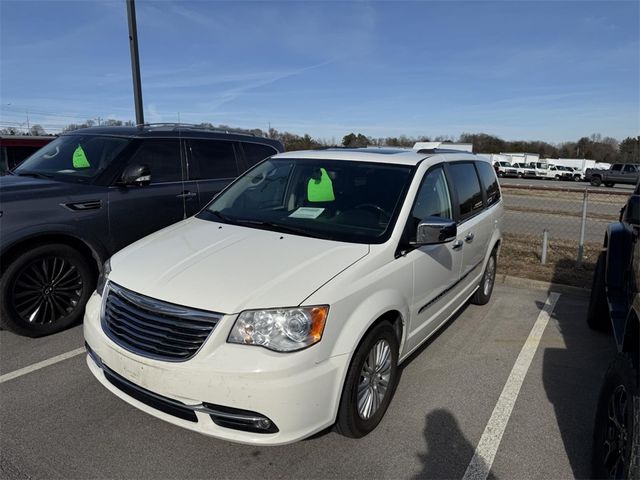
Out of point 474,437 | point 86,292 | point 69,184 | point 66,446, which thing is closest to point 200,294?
point 66,446

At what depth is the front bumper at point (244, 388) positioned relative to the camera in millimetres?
2350

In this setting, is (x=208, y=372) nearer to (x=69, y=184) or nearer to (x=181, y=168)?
(x=69, y=184)

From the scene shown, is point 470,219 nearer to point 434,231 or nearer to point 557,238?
point 434,231

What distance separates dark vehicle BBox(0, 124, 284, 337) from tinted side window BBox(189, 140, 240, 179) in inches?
0.5

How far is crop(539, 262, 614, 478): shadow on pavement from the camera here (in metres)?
3.01

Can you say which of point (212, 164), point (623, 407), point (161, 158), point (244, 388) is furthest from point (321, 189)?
point (212, 164)

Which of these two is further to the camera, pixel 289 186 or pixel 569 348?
pixel 569 348

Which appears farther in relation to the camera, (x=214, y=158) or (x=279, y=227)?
(x=214, y=158)

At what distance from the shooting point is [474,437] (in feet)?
10.0

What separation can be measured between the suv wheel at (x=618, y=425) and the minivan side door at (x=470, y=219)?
1895 millimetres

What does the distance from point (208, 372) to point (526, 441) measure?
2123 millimetres

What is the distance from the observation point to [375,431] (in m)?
3.05

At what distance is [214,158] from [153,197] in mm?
1129

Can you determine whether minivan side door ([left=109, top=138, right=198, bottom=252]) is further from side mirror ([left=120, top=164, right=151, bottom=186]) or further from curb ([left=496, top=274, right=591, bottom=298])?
curb ([left=496, top=274, right=591, bottom=298])
